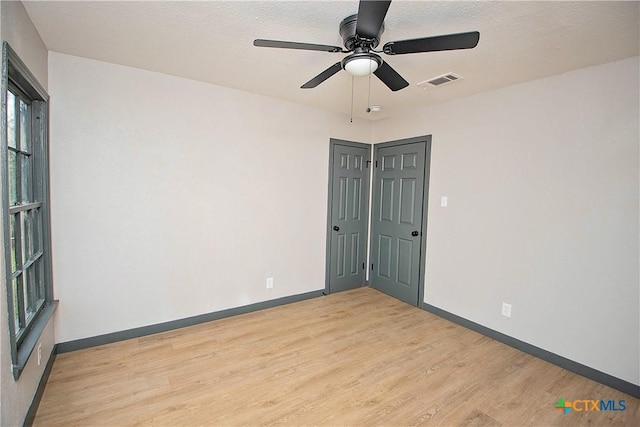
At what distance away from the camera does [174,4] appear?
1805 mm

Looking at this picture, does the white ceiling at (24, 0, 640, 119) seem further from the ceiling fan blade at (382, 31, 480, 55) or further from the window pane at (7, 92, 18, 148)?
the window pane at (7, 92, 18, 148)

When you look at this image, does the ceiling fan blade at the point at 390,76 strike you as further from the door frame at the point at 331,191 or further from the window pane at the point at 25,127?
the window pane at the point at 25,127

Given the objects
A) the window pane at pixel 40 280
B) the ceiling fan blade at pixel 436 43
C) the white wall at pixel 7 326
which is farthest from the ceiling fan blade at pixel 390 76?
the window pane at pixel 40 280

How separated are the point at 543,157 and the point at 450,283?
1.61 meters

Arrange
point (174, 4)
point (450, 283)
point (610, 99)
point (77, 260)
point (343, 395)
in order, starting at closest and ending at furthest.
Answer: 1. point (174, 4)
2. point (343, 395)
3. point (610, 99)
4. point (77, 260)
5. point (450, 283)

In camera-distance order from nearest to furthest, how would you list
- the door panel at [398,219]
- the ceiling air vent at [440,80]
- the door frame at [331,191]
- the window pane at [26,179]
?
the window pane at [26,179], the ceiling air vent at [440,80], the door panel at [398,219], the door frame at [331,191]

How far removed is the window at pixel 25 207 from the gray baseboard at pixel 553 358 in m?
3.67

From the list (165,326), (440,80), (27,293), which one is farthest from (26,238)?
(440,80)

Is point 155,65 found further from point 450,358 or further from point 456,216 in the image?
point 450,358

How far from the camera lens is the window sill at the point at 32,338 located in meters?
1.65

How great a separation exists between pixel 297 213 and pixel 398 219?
137 cm

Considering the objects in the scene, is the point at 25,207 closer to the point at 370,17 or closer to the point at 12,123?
the point at 12,123

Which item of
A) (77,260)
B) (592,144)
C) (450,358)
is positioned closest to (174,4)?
(77,260)

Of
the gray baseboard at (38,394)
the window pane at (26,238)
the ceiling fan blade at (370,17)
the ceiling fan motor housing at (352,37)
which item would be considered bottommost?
the gray baseboard at (38,394)
